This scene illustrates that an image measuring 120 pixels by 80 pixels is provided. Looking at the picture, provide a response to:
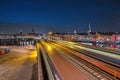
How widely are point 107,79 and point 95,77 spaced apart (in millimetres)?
775

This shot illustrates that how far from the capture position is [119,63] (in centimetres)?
1290

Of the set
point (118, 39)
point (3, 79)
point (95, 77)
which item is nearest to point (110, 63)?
point (95, 77)

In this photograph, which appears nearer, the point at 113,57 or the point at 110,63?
the point at 110,63

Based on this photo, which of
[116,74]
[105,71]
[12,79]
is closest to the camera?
[116,74]

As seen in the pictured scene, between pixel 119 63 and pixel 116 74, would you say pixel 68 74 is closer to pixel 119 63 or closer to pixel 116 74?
pixel 116 74

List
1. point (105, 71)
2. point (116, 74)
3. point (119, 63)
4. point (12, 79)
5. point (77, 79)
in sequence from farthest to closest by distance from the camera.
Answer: point (12, 79) < point (119, 63) < point (105, 71) < point (116, 74) < point (77, 79)

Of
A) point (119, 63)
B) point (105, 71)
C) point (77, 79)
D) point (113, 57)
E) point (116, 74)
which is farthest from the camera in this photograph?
point (113, 57)

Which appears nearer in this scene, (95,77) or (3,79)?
(95,77)

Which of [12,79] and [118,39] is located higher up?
[118,39]

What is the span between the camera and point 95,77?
32.7ft

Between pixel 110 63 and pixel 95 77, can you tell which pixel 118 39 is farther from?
pixel 95 77

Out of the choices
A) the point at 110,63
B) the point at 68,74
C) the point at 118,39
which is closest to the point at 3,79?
the point at 68,74

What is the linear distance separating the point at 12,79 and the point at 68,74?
1130 centimetres

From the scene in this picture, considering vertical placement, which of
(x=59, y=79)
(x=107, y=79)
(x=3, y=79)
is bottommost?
(x=3, y=79)
